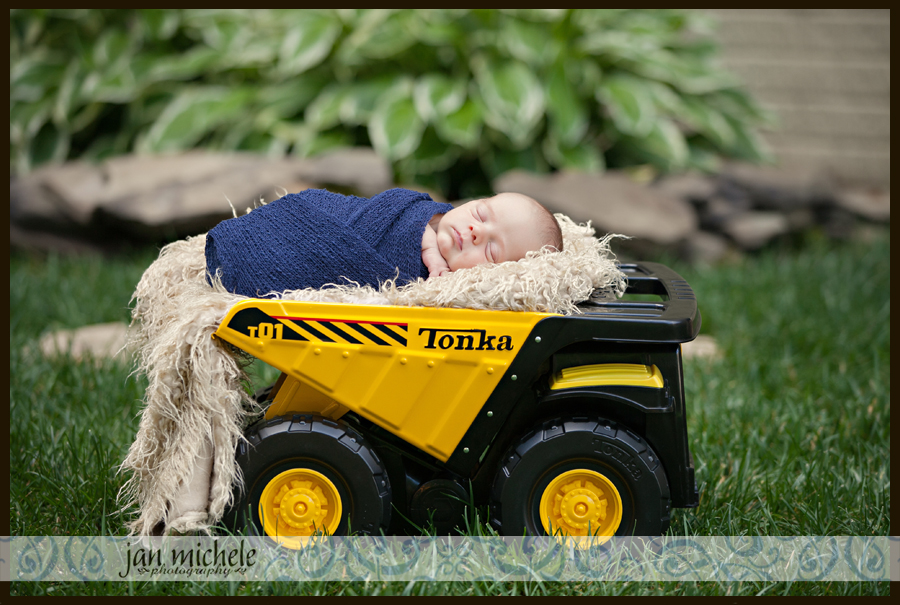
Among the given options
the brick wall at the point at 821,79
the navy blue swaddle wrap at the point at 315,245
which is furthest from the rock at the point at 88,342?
the brick wall at the point at 821,79

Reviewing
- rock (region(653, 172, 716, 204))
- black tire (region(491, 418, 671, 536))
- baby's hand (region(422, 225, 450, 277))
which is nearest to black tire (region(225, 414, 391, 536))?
black tire (region(491, 418, 671, 536))

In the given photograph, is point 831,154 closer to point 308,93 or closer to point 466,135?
point 466,135

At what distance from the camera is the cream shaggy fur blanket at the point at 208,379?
1388mm

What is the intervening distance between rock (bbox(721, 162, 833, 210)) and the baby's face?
3.20 meters

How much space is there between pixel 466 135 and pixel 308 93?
1.03 metres

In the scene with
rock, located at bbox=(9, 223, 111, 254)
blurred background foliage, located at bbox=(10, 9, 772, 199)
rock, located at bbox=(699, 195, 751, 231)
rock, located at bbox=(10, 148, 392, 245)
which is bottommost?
rock, located at bbox=(699, 195, 751, 231)

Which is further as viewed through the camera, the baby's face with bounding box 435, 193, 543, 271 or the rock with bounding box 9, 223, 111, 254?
the rock with bounding box 9, 223, 111, 254

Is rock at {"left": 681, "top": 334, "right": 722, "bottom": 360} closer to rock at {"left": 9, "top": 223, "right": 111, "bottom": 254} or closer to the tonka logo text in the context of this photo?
the tonka logo text

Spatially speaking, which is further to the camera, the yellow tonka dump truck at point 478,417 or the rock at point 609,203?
the rock at point 609,203

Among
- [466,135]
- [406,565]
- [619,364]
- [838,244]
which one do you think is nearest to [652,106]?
[466,135]

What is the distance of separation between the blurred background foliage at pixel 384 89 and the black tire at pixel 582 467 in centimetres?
258

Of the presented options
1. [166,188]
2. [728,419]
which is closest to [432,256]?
[728,419]

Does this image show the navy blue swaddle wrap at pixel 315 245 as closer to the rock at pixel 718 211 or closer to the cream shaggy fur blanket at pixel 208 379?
the cream shaggy fur blanket at pixel 208 379

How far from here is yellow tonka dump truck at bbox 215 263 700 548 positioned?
55.6 inches
